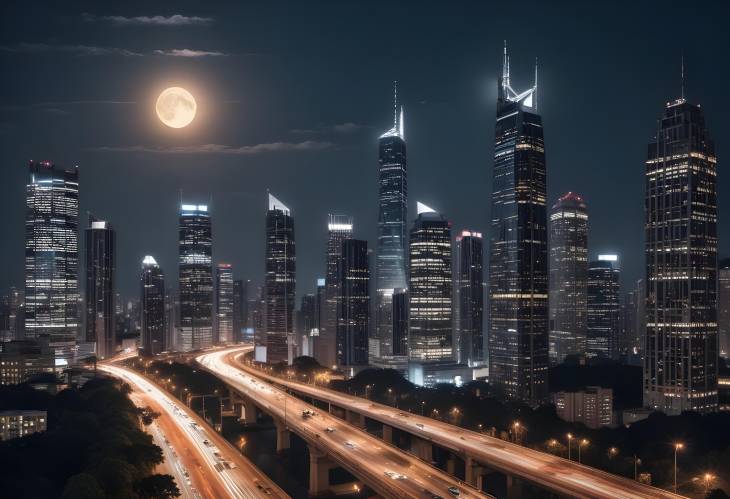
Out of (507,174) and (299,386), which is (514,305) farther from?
(299,386)

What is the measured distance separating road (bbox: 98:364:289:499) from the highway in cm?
1646

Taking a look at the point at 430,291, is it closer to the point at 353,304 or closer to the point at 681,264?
the point at 353,304

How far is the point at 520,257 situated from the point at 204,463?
103m

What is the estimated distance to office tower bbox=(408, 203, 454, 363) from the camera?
577 ft

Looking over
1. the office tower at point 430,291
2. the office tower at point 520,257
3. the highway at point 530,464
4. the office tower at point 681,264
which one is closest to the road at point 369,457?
the highway at point 530,464

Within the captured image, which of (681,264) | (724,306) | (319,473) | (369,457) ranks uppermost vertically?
(681,264)

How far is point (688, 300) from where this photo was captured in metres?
116

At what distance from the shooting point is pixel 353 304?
7416 inches

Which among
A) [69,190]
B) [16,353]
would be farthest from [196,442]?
[69,190]

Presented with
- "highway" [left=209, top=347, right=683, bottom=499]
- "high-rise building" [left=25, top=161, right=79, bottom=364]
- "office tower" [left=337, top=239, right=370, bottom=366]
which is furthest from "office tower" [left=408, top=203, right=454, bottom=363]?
"highway" [left=209, top=347, right=683, bottom=499]

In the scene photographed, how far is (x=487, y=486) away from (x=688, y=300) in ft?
228

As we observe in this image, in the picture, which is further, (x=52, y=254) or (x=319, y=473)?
(x=52, y=254)

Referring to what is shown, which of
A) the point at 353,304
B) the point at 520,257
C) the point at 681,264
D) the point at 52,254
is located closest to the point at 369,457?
the point at 681,264

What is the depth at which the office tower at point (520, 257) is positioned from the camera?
137m
